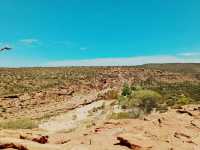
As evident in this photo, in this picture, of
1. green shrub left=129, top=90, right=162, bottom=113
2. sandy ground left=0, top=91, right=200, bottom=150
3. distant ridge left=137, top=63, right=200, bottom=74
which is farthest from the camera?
distant ridge left=137, top=63, right=200, bottom=74

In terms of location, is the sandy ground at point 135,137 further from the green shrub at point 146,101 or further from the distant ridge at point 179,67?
the distant ridge at point 179,67

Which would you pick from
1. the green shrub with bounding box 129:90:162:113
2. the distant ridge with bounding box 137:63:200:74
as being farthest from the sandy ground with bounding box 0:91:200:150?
the distant ridge with bounding box 137:63:200:74

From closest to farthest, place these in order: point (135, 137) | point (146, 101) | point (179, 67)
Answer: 1. point (135, 137)
2. point (146, 101)
3. point (179, 67)

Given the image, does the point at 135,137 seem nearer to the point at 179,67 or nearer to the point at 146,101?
the point at 146,101

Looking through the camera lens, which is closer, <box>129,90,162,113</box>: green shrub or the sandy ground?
the sandy ground

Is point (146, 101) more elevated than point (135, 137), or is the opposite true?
point (135, 137)

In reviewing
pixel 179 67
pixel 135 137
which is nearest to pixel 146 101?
pixel 135 137

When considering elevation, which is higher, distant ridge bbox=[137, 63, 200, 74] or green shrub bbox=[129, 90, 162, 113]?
distant ridge bbox=[137, 63, 200, 74]

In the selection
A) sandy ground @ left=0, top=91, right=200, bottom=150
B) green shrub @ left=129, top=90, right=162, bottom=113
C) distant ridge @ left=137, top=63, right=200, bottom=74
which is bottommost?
green shrub @ left=129, top=90, right=162, bottom=113

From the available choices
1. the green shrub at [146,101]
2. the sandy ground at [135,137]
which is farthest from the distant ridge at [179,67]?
the sandy ground at [135,137]

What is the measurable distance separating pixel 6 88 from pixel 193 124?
284 ft

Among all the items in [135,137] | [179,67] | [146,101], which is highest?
[179,67]

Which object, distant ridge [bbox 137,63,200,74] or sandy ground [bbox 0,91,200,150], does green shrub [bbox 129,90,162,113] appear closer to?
sandy ground [bbox 0,91,200,150]

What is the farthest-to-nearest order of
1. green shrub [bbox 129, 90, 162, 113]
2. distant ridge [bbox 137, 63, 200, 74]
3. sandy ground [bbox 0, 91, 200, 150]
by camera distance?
distant ridge [bbox 137, 63, 200, 74], green shrub [bbox 129, 90, 162, 113], sandy ground [bbox 0, 91, 200, 150]
